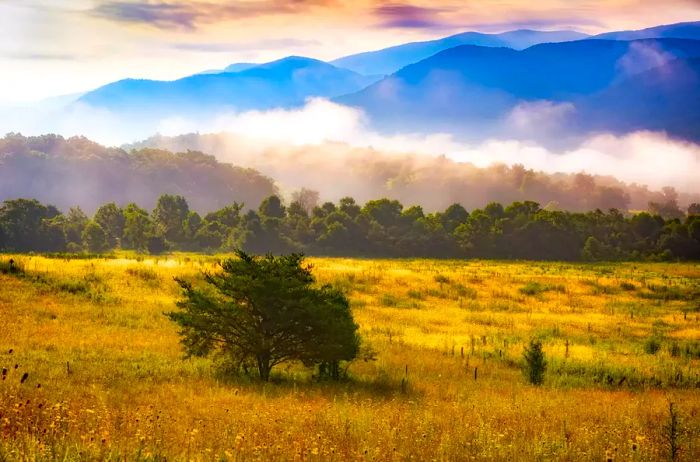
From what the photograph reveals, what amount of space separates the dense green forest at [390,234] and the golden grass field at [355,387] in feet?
212

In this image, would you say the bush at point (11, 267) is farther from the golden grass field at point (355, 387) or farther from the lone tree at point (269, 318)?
the lone tree at point (269, 318)

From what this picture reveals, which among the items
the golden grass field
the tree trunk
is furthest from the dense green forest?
the tree trunk

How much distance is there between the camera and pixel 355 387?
17.1 meters

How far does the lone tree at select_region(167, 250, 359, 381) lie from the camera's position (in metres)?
17.3

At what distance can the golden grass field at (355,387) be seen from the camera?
28.6 feet

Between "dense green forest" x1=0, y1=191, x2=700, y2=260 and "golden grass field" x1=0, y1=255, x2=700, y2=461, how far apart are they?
64576mm

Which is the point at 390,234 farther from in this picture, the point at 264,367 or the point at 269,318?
the point at 269,318

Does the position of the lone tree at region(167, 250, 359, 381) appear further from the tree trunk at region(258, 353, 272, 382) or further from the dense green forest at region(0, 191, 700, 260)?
the dense green forest at region(0, 191, 700, 260)

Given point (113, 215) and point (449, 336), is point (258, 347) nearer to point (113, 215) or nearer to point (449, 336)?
point (449, 336)

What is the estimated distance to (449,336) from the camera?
30922mm

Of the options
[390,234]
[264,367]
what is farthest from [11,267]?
[390,234]

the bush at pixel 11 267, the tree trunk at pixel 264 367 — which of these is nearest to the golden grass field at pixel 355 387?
the tree trunk at pixel 264 367

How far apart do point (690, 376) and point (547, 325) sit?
15.3 m

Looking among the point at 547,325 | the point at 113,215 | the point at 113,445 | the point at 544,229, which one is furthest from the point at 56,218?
the point at 113,445
